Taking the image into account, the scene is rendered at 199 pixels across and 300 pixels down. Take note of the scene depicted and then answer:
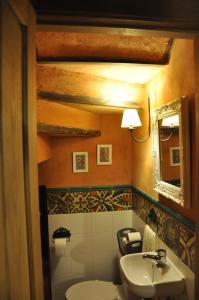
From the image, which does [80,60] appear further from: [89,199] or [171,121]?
[89,199]

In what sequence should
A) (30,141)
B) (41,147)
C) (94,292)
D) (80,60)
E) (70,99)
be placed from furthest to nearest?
1. (94,292)
2. (41,147)
3. (70,99)
4. (80,60)
5. (30,141)

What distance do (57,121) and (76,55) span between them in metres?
0.50

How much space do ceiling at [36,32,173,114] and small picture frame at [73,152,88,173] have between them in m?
0.86

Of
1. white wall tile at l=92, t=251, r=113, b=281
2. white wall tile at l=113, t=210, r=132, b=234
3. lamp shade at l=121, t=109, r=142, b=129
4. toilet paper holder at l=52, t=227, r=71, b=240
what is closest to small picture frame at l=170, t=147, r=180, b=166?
lamp shade at l=121, t=109, r=142, b=129

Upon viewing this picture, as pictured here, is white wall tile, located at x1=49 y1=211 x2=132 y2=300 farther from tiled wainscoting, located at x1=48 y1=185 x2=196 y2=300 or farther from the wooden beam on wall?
the wooden beam on wall

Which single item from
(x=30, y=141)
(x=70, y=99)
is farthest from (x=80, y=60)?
(x=30, y=141)

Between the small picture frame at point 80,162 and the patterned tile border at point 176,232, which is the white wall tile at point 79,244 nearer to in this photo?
the small picture frame at point 80,162

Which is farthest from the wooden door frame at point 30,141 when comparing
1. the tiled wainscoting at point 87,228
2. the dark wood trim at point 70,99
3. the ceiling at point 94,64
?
the tiled wainscoting at point 87,228

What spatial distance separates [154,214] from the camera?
185cm

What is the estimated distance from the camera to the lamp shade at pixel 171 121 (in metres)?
1.40

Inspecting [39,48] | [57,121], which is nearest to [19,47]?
[39,48]

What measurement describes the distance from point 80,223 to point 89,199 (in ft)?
0.96

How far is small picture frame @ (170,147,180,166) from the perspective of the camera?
1.39m

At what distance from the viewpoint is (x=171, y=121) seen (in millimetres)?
1495
